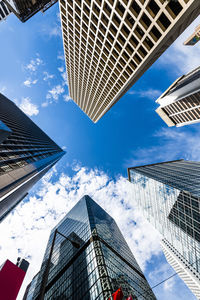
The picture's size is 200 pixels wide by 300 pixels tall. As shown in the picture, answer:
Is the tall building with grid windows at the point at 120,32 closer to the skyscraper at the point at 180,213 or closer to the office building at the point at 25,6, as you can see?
the office building at the point at 25,6

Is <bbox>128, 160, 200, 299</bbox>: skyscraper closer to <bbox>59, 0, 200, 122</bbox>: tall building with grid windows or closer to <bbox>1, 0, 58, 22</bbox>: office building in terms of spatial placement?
<bbox>59, 0, 200, 122</bbox>: tall building with grid windows

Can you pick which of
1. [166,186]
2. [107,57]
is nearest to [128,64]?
[107,57]

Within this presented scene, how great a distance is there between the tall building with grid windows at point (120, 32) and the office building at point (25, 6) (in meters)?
22.1

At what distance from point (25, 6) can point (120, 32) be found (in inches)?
1850

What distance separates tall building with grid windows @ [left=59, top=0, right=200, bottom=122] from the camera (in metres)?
21.4

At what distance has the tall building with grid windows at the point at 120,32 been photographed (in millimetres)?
21375

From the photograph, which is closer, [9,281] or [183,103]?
[9,281]

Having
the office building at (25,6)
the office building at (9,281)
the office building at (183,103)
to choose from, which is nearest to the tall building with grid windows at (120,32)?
the office building at (25,6)

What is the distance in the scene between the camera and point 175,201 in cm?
4494

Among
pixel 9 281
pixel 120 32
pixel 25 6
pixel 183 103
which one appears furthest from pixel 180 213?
pixel 25 6

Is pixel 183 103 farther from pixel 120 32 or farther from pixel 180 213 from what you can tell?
pixel 120 32

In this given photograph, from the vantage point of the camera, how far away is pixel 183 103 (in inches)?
3674

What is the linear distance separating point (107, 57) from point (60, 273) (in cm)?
5578

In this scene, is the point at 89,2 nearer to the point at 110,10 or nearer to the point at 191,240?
the point at 110,10
